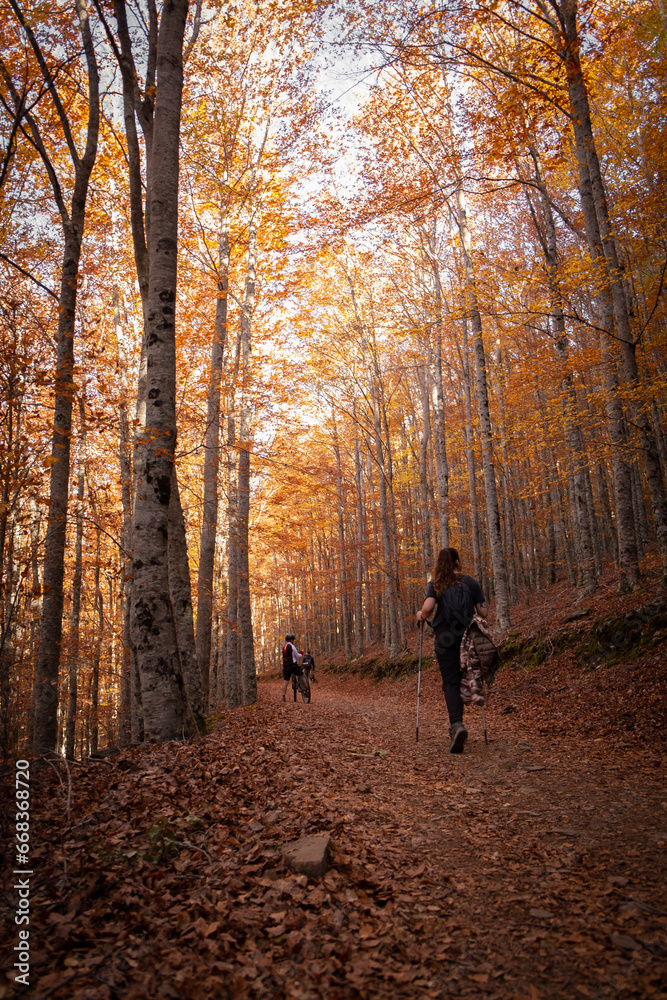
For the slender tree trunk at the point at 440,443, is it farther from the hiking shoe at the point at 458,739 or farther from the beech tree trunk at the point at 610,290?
the hiking shoe at the point at 458,739

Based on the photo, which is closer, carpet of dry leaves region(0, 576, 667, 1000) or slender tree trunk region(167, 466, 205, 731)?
carpet of dry leaves region(0, 576, 667, 1000)

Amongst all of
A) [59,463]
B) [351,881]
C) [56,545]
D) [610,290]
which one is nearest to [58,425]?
[59,463]

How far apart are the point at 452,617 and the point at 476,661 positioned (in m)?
0.56

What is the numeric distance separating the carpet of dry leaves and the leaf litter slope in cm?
1

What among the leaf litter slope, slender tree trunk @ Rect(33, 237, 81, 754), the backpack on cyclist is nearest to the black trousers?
the backpack on cyclist

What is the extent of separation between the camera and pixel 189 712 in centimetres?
581

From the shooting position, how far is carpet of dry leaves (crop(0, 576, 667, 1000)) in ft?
6.40

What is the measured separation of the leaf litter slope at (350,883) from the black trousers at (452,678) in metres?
0.97

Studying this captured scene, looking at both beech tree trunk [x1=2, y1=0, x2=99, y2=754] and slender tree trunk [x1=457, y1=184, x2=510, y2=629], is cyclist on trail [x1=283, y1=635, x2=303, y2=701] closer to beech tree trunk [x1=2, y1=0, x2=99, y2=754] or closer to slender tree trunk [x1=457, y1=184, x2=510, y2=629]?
slender tree trunk [x1=457, y1=184, x2=510, y2=629]

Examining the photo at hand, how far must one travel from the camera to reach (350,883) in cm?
266

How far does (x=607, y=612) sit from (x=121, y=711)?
14853 millimetres

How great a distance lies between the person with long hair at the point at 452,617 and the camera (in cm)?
576

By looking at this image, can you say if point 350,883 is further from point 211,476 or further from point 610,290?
point 211,476

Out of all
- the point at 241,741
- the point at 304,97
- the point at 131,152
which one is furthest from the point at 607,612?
the point at 304,97
